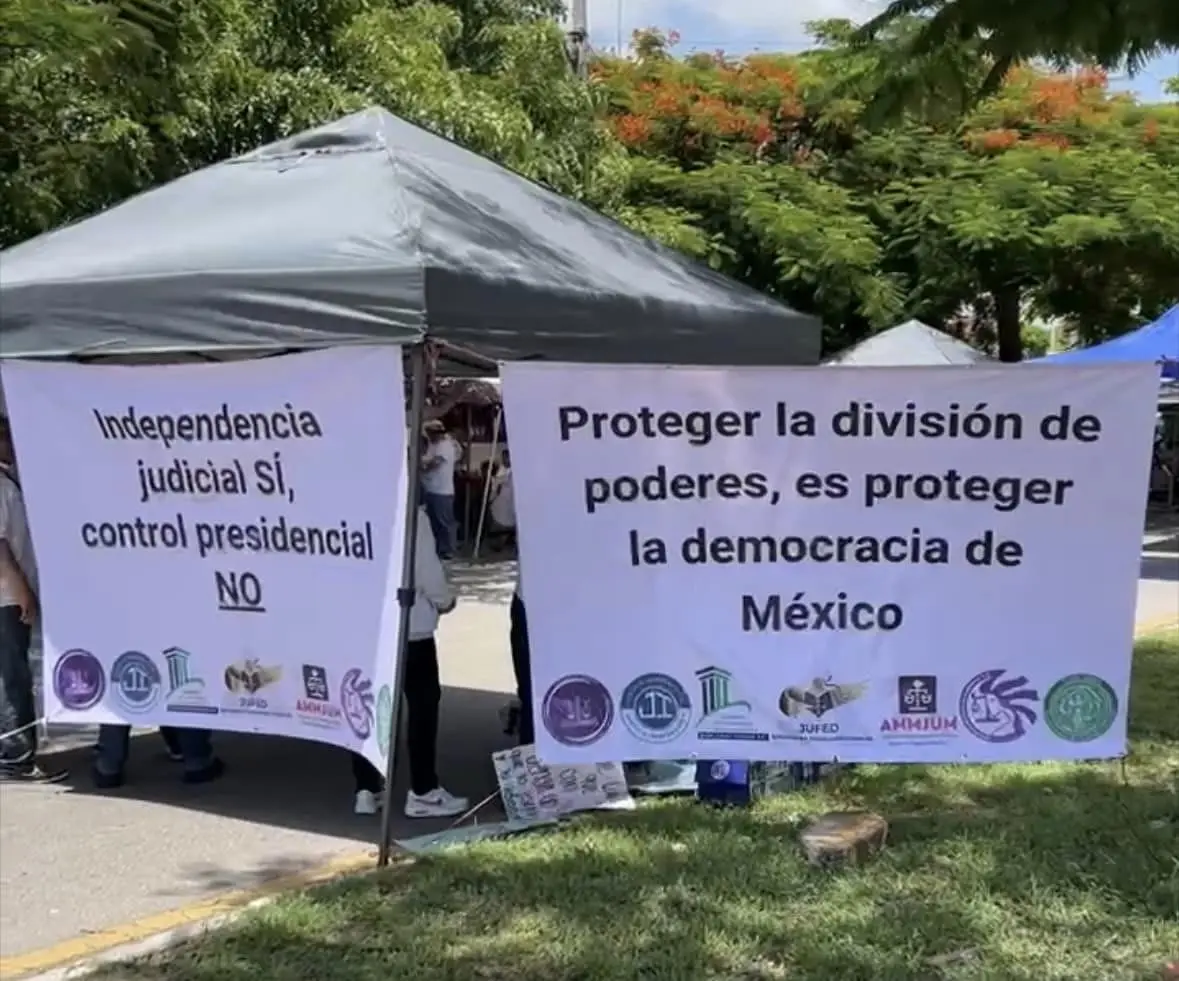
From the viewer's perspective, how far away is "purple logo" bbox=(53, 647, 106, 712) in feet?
22.1

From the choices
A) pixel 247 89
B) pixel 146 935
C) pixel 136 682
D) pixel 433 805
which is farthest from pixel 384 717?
pixel 247 89

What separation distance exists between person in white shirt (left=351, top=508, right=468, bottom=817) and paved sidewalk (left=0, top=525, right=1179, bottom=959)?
14cm

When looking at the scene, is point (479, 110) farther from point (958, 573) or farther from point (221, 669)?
point (958, 573)

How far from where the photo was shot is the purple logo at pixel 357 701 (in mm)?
5918

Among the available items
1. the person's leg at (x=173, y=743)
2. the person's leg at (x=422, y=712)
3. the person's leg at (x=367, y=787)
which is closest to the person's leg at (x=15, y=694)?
the person's leg at (x=173, y=743)

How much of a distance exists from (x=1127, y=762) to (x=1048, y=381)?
8.32ft

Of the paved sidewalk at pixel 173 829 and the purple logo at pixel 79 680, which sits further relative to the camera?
the purple logo at pixel 79 680

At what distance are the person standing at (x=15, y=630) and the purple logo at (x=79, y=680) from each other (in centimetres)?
49

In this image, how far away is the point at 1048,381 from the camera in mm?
5426

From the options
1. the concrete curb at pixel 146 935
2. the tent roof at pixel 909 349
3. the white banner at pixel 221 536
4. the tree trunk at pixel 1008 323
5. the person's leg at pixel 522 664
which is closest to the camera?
the concrete curb at pixel 146 935

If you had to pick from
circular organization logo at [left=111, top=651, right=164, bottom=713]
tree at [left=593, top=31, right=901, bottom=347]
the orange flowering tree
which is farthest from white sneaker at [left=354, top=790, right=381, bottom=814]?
the orange flowering tree

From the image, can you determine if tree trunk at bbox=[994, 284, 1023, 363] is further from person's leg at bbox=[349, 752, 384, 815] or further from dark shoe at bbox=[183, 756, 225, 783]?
person's leg at bbox=[349, 752, 384, 815]

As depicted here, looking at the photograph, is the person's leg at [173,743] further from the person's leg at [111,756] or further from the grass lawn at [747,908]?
the grass lawn at [747,908]

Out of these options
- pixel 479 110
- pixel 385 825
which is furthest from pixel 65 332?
pixel 479 110
